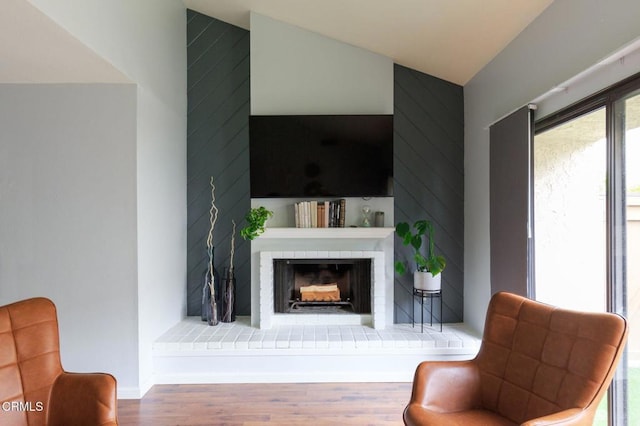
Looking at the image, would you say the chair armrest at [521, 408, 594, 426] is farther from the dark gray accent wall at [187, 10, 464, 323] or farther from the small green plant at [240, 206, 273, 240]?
the small green plant at [240, 206, 273, 240]

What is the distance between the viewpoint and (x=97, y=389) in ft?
5.31

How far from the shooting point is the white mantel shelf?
3209 mm

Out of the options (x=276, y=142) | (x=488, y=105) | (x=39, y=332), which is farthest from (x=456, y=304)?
(x=39, y=332)

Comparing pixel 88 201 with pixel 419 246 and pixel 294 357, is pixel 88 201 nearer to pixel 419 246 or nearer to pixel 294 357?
pixel 294 357

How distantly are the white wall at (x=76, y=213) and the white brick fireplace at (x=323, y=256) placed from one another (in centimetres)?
108

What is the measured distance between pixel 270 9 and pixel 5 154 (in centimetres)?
241

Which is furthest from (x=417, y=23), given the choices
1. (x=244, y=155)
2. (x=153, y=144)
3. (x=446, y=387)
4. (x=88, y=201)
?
(x=88, y=201)

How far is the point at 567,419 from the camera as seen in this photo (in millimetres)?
1384

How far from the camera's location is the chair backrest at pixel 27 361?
1573mm

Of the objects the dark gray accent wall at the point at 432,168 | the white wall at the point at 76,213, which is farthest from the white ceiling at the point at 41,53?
the dark gray accent wall at the point at 432,168

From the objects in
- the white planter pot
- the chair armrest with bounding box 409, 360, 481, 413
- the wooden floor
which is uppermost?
the white planter pot

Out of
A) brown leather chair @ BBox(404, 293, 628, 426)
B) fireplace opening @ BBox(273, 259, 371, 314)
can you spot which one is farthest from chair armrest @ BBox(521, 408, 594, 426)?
fireplace opening @ BBox(273, 259, 371, 314)

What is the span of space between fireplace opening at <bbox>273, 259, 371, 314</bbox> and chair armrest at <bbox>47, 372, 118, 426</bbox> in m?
1.87

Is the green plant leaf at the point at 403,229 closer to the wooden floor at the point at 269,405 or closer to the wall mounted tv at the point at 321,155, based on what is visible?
the wall mounted tv at the point at 321,155
